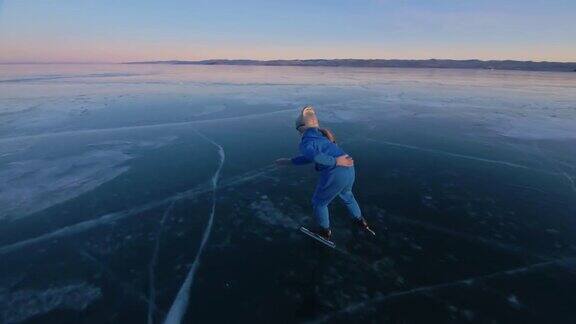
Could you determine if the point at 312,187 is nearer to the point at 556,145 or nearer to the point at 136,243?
the point at 136,243

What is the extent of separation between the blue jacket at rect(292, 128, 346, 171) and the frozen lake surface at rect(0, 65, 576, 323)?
0.88 metres

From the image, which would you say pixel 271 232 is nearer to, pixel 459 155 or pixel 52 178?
pixel 52 178

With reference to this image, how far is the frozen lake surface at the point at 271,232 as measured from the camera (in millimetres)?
2594

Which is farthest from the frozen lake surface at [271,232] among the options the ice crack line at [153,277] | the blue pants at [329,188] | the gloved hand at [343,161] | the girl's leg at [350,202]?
the gloved hand at [343,161]

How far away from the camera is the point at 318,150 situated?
10.2 ft

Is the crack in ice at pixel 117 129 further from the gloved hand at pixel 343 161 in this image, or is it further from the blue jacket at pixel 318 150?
the gloved hand at pixel 343 161

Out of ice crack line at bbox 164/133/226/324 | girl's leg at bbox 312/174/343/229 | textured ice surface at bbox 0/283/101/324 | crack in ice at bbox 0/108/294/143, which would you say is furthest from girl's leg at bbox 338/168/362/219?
crack in ice at bbox 0/108/294/143

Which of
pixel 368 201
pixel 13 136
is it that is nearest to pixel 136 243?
pixel 368 201

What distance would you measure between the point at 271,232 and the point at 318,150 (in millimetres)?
1089

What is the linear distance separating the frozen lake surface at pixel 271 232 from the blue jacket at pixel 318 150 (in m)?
0.88

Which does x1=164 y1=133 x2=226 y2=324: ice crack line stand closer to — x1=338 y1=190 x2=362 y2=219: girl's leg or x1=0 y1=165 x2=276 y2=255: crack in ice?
x1=0 y1=165 x2=276 y2=255: crack in ice

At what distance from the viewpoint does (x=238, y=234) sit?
3.58 meters

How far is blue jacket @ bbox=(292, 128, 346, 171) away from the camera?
304 centimetres

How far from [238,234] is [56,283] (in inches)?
62.8
